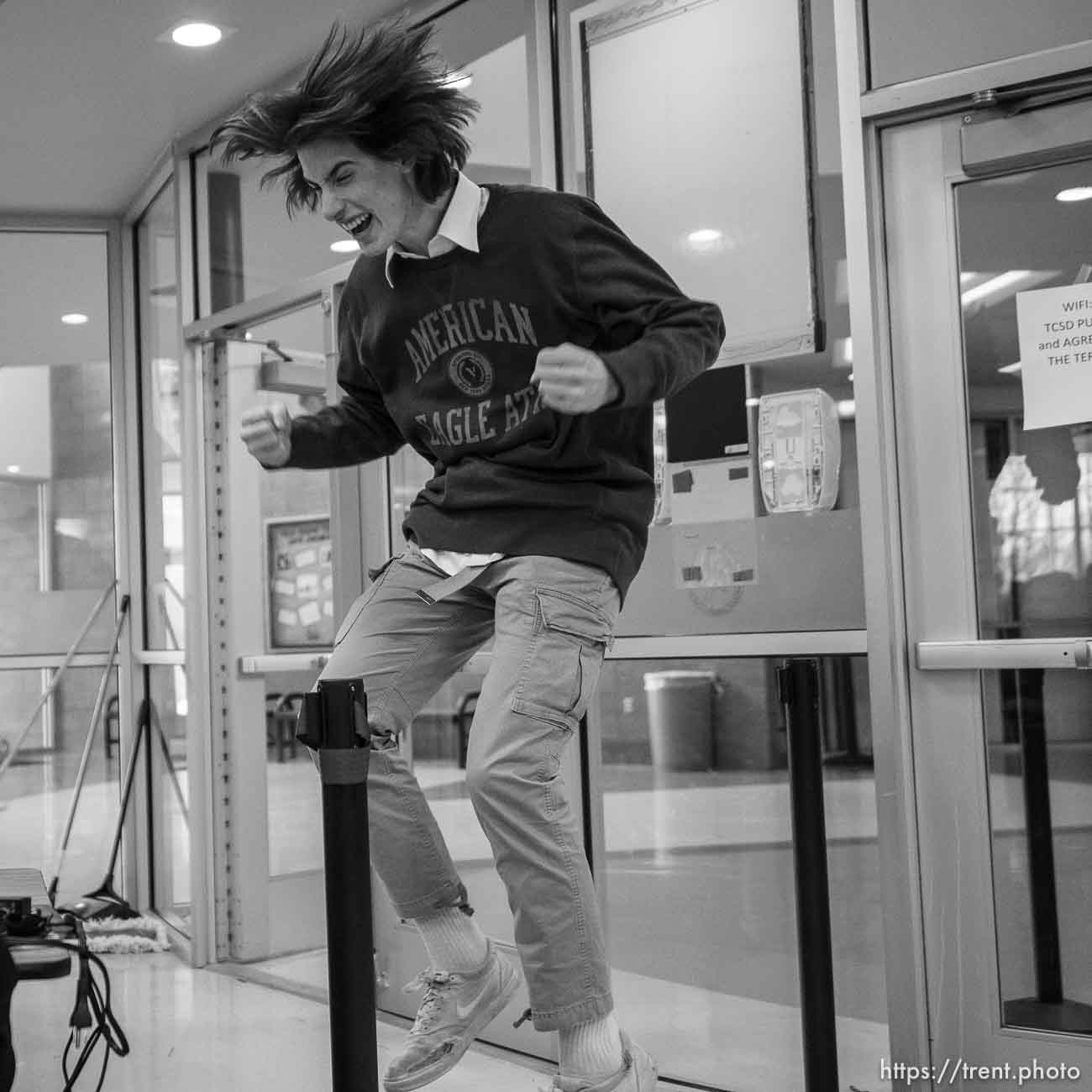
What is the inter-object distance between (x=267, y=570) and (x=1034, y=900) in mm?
2639

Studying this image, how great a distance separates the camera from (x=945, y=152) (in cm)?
254

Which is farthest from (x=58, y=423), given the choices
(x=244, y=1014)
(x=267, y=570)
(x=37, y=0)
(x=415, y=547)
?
(x=415, y=547)

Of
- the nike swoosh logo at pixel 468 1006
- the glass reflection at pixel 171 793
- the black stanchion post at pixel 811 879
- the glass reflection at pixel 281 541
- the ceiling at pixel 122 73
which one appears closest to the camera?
the nike swoosh logo at pixel 468 1006

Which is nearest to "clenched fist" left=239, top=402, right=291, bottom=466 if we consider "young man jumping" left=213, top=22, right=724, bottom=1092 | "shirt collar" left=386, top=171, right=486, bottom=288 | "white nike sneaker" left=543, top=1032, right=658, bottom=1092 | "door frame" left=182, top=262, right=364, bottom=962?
"young man jumping" left=213, top=22, right=724, bottom=1092

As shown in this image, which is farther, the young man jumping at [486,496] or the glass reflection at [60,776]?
the glass reflection at [60,776]

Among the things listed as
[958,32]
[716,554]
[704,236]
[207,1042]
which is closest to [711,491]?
[716,554]

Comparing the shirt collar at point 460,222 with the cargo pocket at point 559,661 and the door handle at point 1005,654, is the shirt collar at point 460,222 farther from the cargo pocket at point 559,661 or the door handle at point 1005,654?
the door handle at point 1005,654

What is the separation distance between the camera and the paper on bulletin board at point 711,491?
2.79 m

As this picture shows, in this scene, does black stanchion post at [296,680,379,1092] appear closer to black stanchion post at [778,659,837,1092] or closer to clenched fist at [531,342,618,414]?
clenched fist at [531,342,618,414]

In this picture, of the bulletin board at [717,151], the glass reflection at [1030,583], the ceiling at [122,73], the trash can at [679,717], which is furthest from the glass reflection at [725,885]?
the ceiling at [122,73]

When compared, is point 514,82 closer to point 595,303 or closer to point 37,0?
point 37,0

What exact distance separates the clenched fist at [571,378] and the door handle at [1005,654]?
3.63 feet

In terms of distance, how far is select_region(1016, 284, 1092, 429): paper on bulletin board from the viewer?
2.42 meters

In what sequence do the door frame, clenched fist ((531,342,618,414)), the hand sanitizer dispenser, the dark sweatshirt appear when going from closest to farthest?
clenched fist ((531,342,618,414)), the dark sweatshirt, the hand sanitizer dispenser, the door frame
